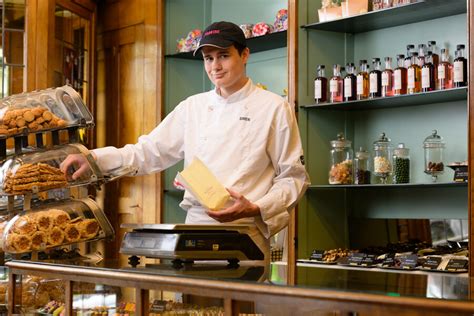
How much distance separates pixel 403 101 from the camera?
4062mm

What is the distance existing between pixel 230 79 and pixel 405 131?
1660 millimetres

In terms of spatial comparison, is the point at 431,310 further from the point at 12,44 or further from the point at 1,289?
the point at 12,44

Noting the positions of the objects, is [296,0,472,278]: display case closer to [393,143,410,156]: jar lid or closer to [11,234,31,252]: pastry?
[393,143,410,156]: jar lid

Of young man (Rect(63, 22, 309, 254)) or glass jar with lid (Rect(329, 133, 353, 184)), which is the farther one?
glass jar with lid (Rect(329, 133, 353, 184))

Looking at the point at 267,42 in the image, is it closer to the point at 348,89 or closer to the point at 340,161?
the point at 348,89

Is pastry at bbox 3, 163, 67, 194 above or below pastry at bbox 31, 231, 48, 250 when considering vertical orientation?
above

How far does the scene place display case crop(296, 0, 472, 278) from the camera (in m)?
3.97

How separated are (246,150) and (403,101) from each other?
1.47 metres

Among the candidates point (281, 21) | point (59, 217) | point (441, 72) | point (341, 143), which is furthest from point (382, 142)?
point (59, 217)

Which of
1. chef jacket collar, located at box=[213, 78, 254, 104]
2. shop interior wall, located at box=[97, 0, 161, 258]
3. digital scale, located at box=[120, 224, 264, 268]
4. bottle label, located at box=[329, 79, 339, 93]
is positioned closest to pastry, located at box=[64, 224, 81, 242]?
digital scale, located at box=[120, 224, 264, 268]

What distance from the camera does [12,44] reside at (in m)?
4.75

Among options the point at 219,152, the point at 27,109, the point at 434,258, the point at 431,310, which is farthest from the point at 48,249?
the point at 434,258

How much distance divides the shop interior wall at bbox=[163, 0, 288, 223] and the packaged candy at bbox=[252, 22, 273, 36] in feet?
1.00

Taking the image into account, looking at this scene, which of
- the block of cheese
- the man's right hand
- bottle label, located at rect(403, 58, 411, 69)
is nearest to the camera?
the block of cheese
